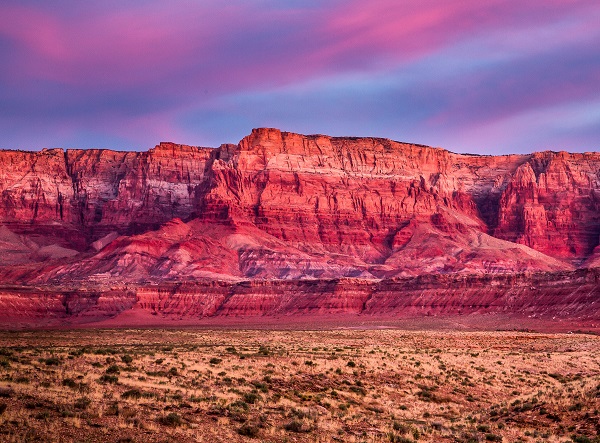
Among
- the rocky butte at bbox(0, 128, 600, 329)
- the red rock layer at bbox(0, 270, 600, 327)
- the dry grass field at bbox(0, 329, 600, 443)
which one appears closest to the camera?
the dry grass field at bbox(0, 329, 600, 443)

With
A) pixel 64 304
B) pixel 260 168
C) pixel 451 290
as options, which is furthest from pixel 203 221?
pixel 451 290

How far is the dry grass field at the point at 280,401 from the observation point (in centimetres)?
2125

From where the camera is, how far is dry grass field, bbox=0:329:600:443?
69.7 feet

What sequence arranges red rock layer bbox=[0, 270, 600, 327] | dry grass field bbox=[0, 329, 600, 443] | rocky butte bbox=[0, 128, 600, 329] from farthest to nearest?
rocky butte bbox=[0, 128, 600, 329] < red rock layer bbox=[0, 270, 600, 327] < dry grass field bbox=[0, 329, 600, 443]

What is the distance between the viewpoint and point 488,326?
325 feet

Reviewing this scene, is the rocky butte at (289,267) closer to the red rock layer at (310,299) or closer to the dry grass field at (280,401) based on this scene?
the red rock layer at (310,299)

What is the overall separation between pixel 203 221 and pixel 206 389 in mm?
153741

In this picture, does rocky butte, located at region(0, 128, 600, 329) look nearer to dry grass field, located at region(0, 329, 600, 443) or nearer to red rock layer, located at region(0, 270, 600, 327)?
red rock layer, located at region(0, 270, 600, 327)

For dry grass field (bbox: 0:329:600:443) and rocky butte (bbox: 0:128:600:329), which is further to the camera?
rocky butte (bbox: 0:128:600:329)

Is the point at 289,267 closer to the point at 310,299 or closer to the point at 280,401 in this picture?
the point at 310,299

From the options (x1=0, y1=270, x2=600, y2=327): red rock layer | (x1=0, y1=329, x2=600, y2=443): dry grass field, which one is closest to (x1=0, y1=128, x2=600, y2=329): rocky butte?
(x1=0, y1=270, x2=600, y2=327): red rock layer

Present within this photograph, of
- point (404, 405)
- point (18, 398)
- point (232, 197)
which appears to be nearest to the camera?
point (18, 398)

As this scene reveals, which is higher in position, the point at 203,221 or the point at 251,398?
the point at 203,221

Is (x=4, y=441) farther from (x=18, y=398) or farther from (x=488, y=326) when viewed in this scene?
(x=488, y=326)
